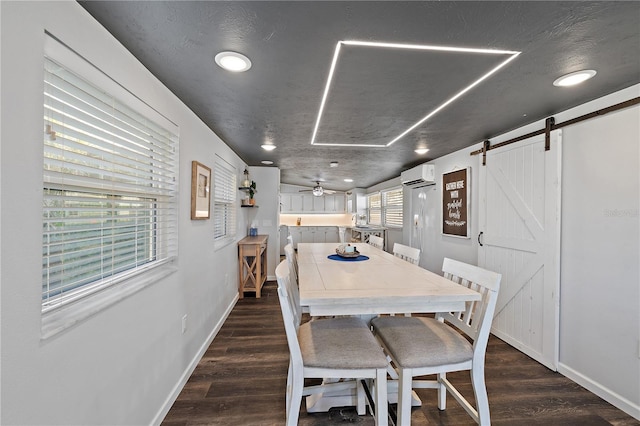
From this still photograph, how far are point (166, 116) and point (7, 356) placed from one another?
58.4 inches

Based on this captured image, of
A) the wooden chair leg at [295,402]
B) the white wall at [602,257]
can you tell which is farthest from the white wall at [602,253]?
the wooden chair leg at [295,402]

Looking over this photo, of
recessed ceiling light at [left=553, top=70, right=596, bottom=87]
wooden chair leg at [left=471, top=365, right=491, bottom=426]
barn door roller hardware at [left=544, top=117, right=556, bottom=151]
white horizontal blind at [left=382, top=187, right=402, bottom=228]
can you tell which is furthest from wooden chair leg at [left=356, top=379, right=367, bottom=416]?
white horizontal blind at [left=382, top=187, right=402, bottom=228]

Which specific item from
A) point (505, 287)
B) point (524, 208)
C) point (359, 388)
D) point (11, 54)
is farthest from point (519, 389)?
point (11, 54)

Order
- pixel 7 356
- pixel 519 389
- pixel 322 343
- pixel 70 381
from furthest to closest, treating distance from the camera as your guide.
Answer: pixel 519 389 < pixel 322 343 < pixel 70 381 < pixel 7 356

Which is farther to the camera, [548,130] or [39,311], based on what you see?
[548,130]

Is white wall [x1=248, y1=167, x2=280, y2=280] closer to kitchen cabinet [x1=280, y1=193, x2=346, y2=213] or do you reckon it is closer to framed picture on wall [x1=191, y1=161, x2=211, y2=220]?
framed picture on wall [x1=191, y1=161, x2=211, y2=220]

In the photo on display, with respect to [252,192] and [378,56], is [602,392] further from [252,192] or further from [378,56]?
[252,192]

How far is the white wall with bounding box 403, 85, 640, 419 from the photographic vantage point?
183cm

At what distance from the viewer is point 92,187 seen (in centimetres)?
116

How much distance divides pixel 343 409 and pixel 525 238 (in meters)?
2.27

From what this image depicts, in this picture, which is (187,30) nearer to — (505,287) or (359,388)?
(359,388)

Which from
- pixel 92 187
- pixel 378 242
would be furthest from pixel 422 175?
pixel 92 187

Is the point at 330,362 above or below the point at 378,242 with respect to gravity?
below

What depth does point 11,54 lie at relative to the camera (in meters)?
0.82
